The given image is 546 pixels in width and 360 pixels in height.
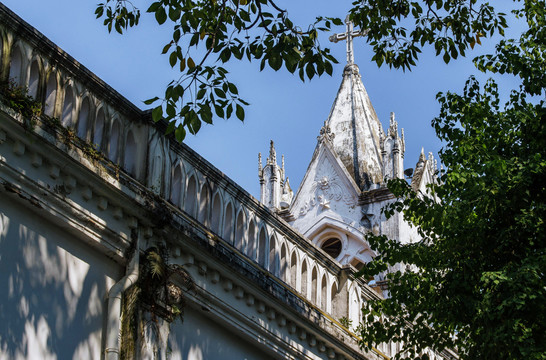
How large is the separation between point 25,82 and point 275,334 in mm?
4716

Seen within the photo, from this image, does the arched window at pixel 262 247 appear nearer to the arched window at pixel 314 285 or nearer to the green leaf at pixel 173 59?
the arched window at pixel 314 285

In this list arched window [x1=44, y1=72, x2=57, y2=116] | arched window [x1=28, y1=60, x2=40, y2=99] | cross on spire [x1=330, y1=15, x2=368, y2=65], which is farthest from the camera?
cross on spire [x1=330, y1=15, x2=368, y2=65]

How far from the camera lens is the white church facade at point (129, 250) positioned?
10.4 metres

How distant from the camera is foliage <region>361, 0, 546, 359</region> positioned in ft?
41.7

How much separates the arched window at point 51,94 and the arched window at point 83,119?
0.47 metres

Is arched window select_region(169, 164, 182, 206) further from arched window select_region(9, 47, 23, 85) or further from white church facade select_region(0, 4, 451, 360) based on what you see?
arched window select_region(9, 47, 23, 85)

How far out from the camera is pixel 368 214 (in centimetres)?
3384

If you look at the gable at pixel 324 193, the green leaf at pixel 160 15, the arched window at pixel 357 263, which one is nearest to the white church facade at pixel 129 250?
the green leaf at pixel 160 15

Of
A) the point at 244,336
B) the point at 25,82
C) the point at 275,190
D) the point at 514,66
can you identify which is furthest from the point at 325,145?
the point at 25,82

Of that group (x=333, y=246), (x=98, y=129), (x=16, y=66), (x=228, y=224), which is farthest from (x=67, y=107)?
(x=333, y=246)

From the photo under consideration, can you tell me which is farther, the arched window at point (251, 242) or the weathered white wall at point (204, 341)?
the arched window at point (251, 242)

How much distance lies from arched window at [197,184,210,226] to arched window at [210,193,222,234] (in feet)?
0.46

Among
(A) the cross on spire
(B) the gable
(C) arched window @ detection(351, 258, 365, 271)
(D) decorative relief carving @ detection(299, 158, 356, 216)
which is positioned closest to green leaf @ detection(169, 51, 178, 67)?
(B) the gable

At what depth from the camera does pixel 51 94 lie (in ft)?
37.0
